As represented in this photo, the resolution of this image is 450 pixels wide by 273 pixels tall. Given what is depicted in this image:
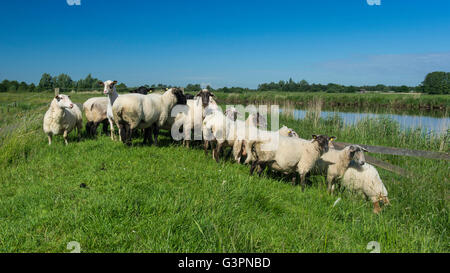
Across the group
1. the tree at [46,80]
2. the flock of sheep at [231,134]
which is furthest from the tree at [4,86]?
the flock of sheep at [231,134]

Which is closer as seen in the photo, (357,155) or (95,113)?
(357,155)

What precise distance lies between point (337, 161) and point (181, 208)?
14.3 ft

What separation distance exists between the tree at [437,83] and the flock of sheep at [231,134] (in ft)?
235

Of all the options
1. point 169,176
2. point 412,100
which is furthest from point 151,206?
point 412,100

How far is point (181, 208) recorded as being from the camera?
371 cm

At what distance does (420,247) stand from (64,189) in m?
5.72

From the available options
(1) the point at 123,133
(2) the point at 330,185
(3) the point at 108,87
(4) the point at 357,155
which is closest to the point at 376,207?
(2) the point at 330,185

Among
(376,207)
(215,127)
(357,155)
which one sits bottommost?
(376,207)

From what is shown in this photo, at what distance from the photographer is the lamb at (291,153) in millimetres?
6105

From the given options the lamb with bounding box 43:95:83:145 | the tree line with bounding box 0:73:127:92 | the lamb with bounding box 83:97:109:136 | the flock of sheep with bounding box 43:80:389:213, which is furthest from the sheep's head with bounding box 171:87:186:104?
the tree line with bounding box 0:73:127:92

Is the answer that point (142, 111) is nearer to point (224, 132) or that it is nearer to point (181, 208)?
point (224, 132)

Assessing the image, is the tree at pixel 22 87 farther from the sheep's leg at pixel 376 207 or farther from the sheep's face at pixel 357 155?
the sheep's leg at pixel 376 207
